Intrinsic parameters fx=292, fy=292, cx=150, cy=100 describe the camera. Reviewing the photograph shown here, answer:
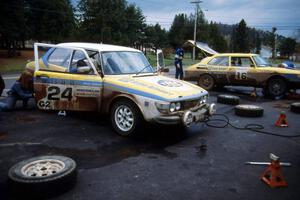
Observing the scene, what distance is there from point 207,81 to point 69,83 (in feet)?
25.1

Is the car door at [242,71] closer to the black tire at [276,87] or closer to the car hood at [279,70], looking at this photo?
the car hood at [279,70]

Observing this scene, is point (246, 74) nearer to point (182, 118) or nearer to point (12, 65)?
point (182, 118)

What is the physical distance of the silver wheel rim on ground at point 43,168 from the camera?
3717mm

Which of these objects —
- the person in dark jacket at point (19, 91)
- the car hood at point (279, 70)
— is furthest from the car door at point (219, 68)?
the person in dark jacket at point (19, 91)

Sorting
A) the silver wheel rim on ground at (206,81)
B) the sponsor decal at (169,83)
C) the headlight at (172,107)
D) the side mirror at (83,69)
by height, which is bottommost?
the headlight at (172,107)

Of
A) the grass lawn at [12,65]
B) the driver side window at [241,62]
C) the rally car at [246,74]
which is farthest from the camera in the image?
the grass lawn at [12,65]

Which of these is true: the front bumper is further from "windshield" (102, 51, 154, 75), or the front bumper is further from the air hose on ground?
"windshield" (102, 51, 154, 75)

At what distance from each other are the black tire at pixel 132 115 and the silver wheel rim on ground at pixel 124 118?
2cm

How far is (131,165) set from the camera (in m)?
4.43

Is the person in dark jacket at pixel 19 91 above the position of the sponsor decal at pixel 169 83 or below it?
below

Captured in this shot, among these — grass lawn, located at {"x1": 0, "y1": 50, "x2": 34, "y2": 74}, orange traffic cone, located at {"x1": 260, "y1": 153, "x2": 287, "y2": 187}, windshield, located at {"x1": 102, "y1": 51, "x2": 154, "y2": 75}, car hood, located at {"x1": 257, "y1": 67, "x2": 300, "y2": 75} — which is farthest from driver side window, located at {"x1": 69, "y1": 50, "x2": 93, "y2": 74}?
grass lawn, located at {"x1": 0, "y1": 50, "x2": 34, "y2": 74}

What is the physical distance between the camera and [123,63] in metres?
6.55

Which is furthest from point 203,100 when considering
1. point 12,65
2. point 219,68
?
point 12,65

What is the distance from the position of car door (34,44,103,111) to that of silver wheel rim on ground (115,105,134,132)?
22.3 inches
